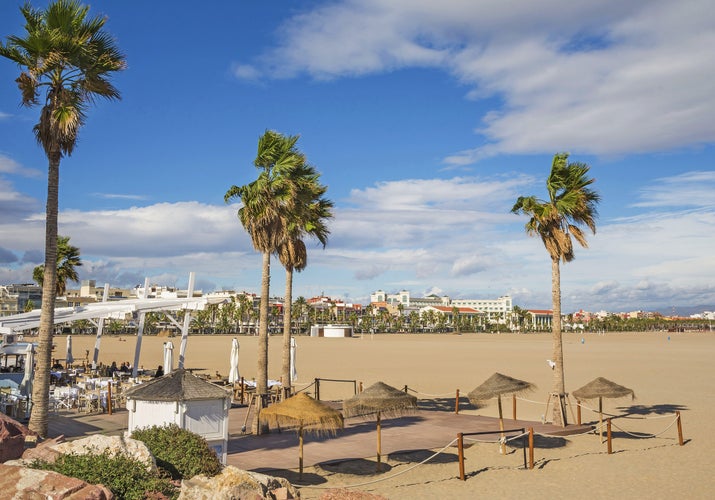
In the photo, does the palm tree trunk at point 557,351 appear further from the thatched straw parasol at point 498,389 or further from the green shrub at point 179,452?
the green shrub at point 179,452

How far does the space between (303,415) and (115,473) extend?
5209 mm

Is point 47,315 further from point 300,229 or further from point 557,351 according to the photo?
point 557,351

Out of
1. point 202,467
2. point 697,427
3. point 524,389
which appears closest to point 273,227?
point 524,389

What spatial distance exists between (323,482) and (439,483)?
92.8 inches

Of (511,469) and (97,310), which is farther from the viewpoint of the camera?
(97,310)

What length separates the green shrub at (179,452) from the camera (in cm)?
838

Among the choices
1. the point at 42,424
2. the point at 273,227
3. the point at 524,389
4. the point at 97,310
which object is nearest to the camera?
the point at 42,424

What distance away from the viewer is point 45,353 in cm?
1286

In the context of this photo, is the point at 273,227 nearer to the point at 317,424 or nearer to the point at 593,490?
the point at 317,424

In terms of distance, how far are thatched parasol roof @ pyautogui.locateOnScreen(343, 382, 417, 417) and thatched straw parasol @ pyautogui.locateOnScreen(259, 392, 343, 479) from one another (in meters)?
1.28

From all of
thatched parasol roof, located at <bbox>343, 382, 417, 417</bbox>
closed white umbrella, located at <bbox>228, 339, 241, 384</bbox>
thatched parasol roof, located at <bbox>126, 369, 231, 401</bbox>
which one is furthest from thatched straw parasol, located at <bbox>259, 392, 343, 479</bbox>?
closed white umbrella, located at <bbox>228, 339, 241, 384</bbox>

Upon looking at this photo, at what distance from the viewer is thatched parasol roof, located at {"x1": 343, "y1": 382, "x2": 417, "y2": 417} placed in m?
13.6

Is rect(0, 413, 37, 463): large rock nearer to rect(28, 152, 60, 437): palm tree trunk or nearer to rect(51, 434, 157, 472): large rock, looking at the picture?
rect(51, 434, 157, 472): large rock

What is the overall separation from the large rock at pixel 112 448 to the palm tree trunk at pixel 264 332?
8944 millimetres
